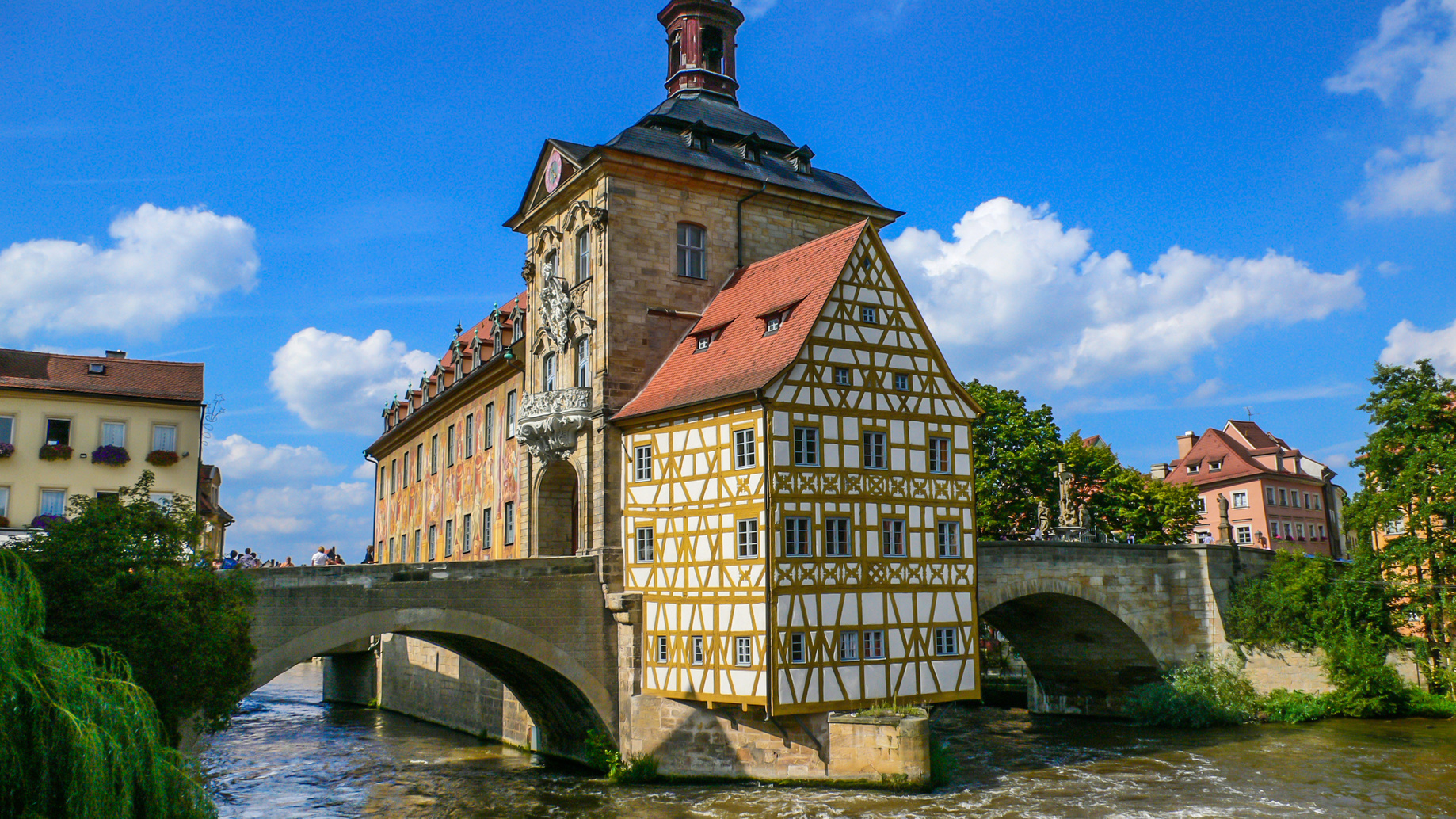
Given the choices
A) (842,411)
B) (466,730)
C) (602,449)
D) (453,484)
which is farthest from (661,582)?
(453,484)

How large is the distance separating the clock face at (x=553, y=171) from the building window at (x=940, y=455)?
1177 cm

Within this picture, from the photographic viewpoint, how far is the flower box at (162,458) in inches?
1268

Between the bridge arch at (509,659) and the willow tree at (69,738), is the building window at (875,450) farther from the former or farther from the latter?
the willow tree at (69,738)

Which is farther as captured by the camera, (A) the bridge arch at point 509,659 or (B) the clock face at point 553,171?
(B) the clock face at point 553,171

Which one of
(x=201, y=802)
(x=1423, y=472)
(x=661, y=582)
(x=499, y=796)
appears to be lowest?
(x=499, y=796)

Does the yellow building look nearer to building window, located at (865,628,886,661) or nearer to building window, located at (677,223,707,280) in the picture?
building window, located at (677,223,707,280)

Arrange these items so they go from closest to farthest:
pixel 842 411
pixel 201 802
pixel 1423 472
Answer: pixel 201 802
pixel 842 411
pixel 1423 472

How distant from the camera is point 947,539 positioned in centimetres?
2508

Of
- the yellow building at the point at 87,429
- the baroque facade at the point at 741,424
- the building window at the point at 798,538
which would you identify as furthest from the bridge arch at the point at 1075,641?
the yellow building at the point at 87,429

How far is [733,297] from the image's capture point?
90.0 feet

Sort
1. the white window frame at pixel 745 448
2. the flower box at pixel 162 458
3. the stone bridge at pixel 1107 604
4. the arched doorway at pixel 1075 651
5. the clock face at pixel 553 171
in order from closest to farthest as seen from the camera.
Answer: the white window frame at pixel 745 448, the clock face at pixel 553 171, the stone bridge at pixel 1107 604, the flower box at pixel 162 458, the arched doorway at pixel 1075 651

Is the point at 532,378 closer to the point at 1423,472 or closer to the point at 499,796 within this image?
the point at 499,796

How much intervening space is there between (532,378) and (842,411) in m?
10.1

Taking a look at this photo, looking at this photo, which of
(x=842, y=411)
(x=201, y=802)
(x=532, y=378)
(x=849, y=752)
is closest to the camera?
(x=201, y=802)
